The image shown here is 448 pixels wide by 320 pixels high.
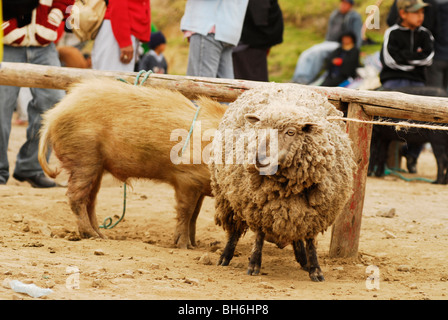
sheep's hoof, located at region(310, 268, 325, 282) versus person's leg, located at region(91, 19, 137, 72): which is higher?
person's leg, located at region(91, 19, 137, 72)

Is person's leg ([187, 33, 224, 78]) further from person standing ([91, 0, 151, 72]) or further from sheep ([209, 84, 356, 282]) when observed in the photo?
sheep ([209, 84, 356, 282])

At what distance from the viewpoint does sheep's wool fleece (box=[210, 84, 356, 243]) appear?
3.97 meters

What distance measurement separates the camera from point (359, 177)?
198 inches

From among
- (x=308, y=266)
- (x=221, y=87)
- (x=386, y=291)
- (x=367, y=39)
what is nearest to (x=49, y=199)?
(x=221, y=87)

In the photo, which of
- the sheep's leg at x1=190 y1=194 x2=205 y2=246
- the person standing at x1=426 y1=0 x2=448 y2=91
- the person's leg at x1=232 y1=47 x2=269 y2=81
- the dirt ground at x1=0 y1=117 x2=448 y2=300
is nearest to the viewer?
the dirt ground at x1=0 y1=117 x2=448 y2=300

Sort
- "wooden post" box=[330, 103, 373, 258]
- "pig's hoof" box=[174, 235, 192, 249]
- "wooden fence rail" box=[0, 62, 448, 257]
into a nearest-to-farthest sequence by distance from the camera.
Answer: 1. "wooden fence rail" box=[0, 62, 448, 257]
2. "wooden post" box=[330, 103, 373, 258]
3. "pig's hoof" box=[174, 235, 192, 249]

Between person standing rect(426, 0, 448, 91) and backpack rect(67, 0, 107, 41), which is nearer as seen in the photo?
backpack rect(67, 0, 107, 41)

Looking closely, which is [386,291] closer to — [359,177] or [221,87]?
[359,177]

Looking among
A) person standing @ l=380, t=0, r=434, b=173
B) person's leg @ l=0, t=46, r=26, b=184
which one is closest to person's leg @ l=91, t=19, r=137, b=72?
person's leg @ l=0, t=46, r=26, b=184

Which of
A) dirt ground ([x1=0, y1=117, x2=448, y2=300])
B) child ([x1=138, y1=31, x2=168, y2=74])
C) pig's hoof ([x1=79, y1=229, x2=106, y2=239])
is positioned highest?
child ([x1=138, y1=31, x2=168, y2=74])

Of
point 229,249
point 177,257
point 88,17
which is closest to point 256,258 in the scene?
point 229,249

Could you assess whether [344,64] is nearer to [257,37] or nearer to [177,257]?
[257,37]

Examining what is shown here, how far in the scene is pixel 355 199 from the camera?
505 centimetres

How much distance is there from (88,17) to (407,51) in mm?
4431
